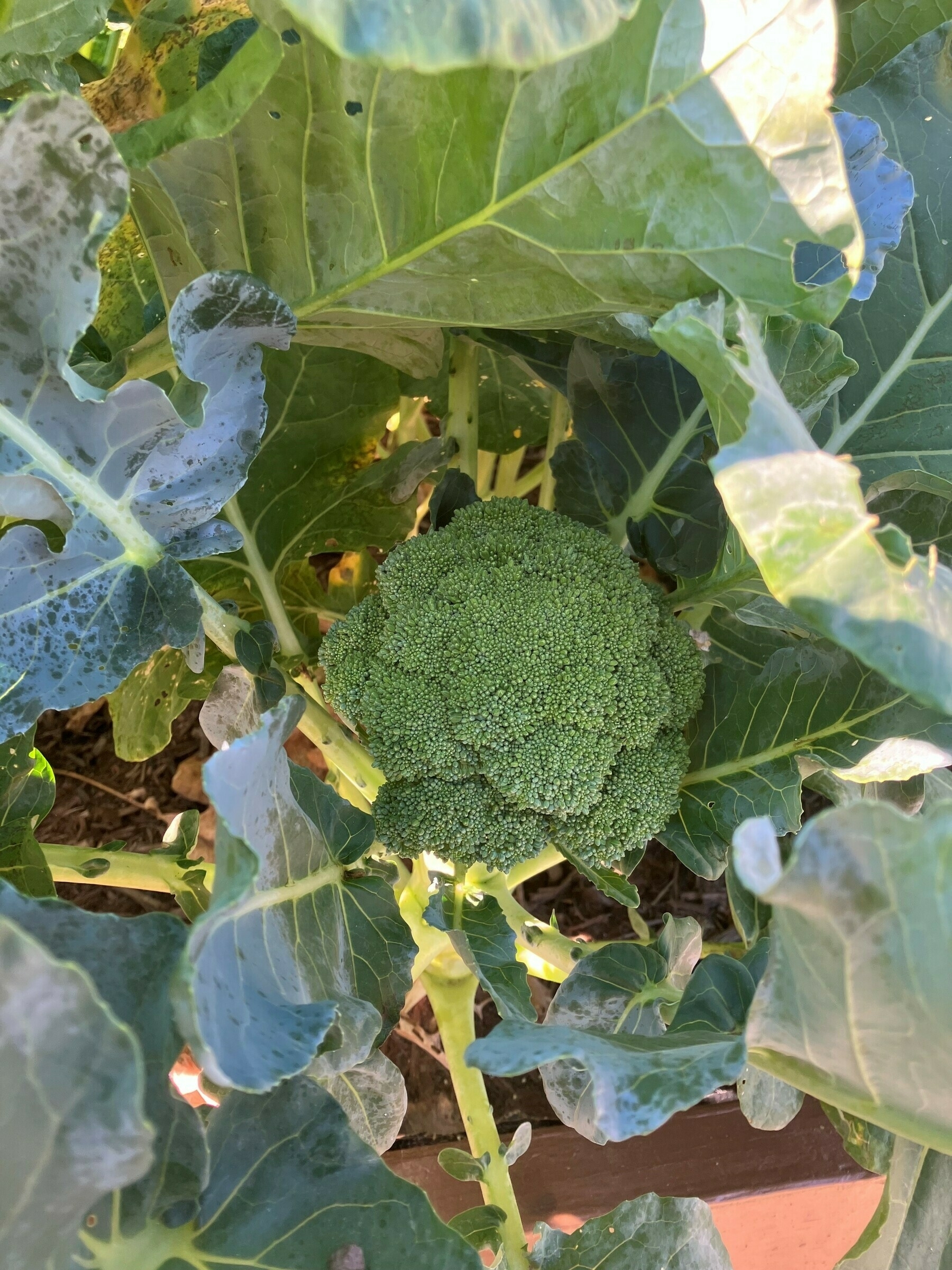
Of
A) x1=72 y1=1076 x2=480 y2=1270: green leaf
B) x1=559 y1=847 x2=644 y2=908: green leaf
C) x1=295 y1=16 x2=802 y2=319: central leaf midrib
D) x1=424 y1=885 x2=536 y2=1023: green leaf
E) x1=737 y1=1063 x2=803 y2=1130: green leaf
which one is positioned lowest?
x1=737 y1=1063 x2=803 y2=1130: green leaf

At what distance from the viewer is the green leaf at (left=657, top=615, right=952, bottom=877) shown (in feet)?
2.44

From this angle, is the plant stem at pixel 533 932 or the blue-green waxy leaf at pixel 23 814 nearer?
the blue-green waxy leaf at pixel 23 814

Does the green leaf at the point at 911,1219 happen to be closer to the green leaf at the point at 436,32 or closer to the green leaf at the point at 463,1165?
the green leaf at the point at 463,1165

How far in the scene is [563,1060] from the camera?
848 mm

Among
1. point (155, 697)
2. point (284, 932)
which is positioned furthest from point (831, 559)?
point (155, 697)

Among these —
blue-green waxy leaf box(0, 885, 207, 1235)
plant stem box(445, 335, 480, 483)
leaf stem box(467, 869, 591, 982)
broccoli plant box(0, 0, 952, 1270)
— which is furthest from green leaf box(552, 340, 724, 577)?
blue-green waxy leaf box(0, 885, 207, 1235)

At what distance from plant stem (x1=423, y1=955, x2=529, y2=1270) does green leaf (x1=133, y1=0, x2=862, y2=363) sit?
27.6 inches

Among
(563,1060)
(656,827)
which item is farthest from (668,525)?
(563,1060)

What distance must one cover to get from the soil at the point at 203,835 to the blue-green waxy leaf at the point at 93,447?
0.67m

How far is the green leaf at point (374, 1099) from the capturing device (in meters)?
0.92

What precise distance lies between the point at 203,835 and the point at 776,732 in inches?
33.7

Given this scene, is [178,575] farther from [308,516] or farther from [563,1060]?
[563,1060]

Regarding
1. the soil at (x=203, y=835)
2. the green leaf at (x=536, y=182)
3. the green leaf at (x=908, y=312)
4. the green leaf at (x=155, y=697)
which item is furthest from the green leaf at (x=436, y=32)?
the soil at (x=203, y=835)

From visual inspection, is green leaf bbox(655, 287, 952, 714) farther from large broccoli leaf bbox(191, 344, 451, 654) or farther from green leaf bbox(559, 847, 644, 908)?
large broccoli leaf bbox(191, 344, 451, 654)
